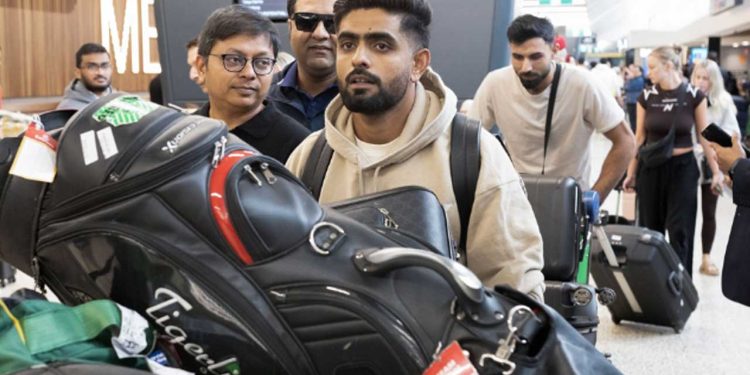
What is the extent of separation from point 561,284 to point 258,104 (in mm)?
1226

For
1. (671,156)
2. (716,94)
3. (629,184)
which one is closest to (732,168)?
(671,156)

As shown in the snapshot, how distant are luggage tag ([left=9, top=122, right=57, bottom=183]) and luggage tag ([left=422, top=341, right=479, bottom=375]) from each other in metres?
0.48

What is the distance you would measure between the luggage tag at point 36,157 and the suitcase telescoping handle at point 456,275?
0.38 m

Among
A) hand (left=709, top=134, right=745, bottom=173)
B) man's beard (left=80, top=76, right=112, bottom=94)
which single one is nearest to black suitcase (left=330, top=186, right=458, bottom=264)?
hand (left=709, top=134, right=745, bottom=173)

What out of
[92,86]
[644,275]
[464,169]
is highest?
[464,169]

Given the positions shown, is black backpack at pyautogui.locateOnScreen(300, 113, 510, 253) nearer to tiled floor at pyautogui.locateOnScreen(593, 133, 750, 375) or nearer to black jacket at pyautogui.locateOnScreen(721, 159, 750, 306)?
black jacket at pyautogui.locateOnScreen(721, 159, 750, 306)

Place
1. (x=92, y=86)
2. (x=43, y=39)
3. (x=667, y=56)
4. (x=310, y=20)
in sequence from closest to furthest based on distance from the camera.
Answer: (x=310, y=20)
(x=667, y=56)
(x=92, y=86)
(x=43, y=39)

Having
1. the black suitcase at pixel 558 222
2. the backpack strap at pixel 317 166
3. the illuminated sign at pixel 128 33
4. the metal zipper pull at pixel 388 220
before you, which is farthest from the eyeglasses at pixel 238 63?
the illuminated sign at pixel 128 33

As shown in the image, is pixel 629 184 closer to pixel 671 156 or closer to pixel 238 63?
pixel 671 156

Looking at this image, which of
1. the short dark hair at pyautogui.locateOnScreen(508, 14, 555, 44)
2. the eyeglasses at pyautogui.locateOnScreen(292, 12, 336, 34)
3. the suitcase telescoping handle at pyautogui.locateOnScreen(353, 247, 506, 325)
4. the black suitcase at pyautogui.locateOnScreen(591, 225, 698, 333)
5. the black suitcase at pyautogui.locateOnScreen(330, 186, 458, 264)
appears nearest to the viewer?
the suitcase telescoping handle at pyautogui.locateOnScreen(353, 247, 506, 325)

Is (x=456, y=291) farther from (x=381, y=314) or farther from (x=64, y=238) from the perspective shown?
(x=64, y=238)

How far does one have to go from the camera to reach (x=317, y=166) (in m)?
2.00

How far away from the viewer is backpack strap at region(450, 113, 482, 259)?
189 cm

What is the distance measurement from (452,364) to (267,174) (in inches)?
13.1
